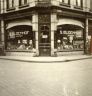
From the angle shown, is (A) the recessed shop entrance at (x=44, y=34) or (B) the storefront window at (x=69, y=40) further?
(B) the storefront window at (x=69, y=40)

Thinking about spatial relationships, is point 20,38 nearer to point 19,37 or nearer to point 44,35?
point 19,37

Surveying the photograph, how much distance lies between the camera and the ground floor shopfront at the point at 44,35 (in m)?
22.6

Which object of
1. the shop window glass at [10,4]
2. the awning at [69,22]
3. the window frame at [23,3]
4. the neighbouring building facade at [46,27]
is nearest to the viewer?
the neighbouring building facade at [46,27]

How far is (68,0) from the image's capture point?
24.5 m

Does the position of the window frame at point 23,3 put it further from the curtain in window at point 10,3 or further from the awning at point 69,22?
the awning at point 69,22

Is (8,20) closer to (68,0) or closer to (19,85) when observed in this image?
(68,0)

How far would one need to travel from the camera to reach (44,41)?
22781mm

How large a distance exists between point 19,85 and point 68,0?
17.4m

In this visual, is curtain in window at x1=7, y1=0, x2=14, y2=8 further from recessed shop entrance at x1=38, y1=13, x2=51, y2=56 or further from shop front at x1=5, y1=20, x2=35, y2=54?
recessed shop entrance at x1=38, y1=13, x2=51, y2=56

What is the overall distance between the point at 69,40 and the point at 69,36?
0.40 meters

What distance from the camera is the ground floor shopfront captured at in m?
22.6

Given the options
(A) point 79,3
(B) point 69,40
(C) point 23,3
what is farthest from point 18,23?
(A) point 79,3

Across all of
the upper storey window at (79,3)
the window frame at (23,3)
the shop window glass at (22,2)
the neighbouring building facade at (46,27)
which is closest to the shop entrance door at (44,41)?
the neighbouring building facade at (46,27)

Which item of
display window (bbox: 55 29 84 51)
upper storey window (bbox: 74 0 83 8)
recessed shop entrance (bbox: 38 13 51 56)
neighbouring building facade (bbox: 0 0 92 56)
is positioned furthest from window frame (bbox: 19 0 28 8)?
upper storey window (bbox: 74 0 83 8)
